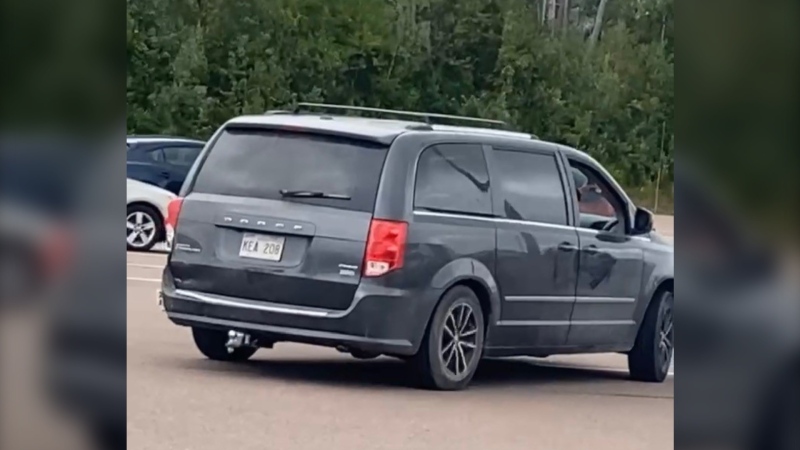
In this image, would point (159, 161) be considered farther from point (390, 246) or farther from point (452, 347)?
point (390, 246)

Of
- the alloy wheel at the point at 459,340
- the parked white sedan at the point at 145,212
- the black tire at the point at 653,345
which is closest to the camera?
the alloy wheel at the point at 459,340

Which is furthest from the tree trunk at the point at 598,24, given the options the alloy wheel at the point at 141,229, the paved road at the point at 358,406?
the alloy wheel at the point at 141,229

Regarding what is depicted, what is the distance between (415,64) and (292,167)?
8.35 meters

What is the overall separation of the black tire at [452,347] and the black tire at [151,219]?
8.87 meters

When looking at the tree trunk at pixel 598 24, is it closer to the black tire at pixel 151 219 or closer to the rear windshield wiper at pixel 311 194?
the rear windshield wiper at pixel 311 194

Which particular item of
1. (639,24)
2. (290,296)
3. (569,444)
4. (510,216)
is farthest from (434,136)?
(639,24)

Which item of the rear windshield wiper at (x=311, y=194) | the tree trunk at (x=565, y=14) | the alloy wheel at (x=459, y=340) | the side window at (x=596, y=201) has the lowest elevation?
the alloy wheel at (x=459, y=340)

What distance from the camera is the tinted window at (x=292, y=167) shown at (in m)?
8.44

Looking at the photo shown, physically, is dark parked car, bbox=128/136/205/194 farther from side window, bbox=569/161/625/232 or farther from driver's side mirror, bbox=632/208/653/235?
driver's side mirror, bbox=632/208/653/235

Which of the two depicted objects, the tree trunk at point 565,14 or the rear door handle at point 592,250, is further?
the tree trunk at point 565,14

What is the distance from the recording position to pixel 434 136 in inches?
348

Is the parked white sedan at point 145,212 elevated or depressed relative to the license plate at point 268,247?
depressed

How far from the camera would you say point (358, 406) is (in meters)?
8.27
